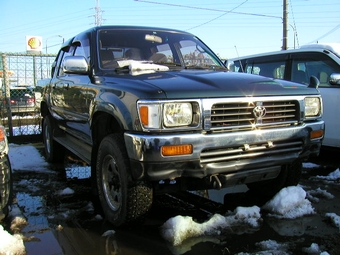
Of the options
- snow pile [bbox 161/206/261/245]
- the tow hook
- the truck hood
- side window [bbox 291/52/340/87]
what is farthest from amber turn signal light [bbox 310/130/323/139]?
side window [bbox 291/52/340/87]

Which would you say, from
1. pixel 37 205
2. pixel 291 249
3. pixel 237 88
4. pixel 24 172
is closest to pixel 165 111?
pixel 237 88

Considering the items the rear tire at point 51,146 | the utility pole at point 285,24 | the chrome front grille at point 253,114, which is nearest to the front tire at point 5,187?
the chrome front grille at point 253,114

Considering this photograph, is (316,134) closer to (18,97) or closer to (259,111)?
(259,111)

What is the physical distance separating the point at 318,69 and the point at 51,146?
4.63 meters

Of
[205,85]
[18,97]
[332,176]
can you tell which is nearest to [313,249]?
[205,85]

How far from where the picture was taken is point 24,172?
5.37 meters

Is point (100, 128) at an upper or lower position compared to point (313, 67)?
lower

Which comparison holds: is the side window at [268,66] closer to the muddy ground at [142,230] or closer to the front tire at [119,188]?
the muddy ground at [142,230]

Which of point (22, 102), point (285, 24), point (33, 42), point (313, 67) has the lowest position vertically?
point (22, 102)

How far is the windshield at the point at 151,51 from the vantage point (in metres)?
3.87

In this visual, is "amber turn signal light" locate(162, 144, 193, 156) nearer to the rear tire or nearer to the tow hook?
the tow hook

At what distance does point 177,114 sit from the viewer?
108 inches

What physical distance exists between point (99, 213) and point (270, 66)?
431cm

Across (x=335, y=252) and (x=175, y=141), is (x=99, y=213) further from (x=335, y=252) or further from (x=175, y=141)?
(x=335, y=252)
